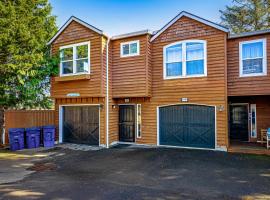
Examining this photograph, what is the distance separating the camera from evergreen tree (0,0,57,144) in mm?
11086

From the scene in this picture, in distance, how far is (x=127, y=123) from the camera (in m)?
12.5

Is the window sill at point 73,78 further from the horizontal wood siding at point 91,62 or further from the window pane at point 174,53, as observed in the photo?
the window pane at point 174,53

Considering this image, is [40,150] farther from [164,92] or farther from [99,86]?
[164,92]

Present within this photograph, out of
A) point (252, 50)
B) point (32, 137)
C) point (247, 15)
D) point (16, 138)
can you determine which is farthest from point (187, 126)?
point (247, 15)

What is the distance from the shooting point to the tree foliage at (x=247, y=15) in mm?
22737

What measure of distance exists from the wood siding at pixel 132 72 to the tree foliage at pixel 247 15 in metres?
17.7

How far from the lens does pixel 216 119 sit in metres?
10.2

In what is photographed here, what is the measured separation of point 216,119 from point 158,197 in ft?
20.8

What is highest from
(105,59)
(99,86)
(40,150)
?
(105,59)

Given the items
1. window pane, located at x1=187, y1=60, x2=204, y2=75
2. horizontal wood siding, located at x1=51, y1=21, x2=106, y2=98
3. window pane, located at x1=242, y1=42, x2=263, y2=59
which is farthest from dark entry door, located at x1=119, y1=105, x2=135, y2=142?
window pane, located at x1=242, y1=42, x2=263, y2=59

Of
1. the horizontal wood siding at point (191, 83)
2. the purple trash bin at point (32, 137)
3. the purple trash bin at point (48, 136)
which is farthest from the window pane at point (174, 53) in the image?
the purple trash bin at point (32, 137)

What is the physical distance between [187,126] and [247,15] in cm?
1948

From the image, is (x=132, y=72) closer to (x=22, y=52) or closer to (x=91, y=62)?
(x=91, y=62)

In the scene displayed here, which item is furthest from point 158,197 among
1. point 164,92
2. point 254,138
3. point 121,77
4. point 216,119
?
point 254,138
